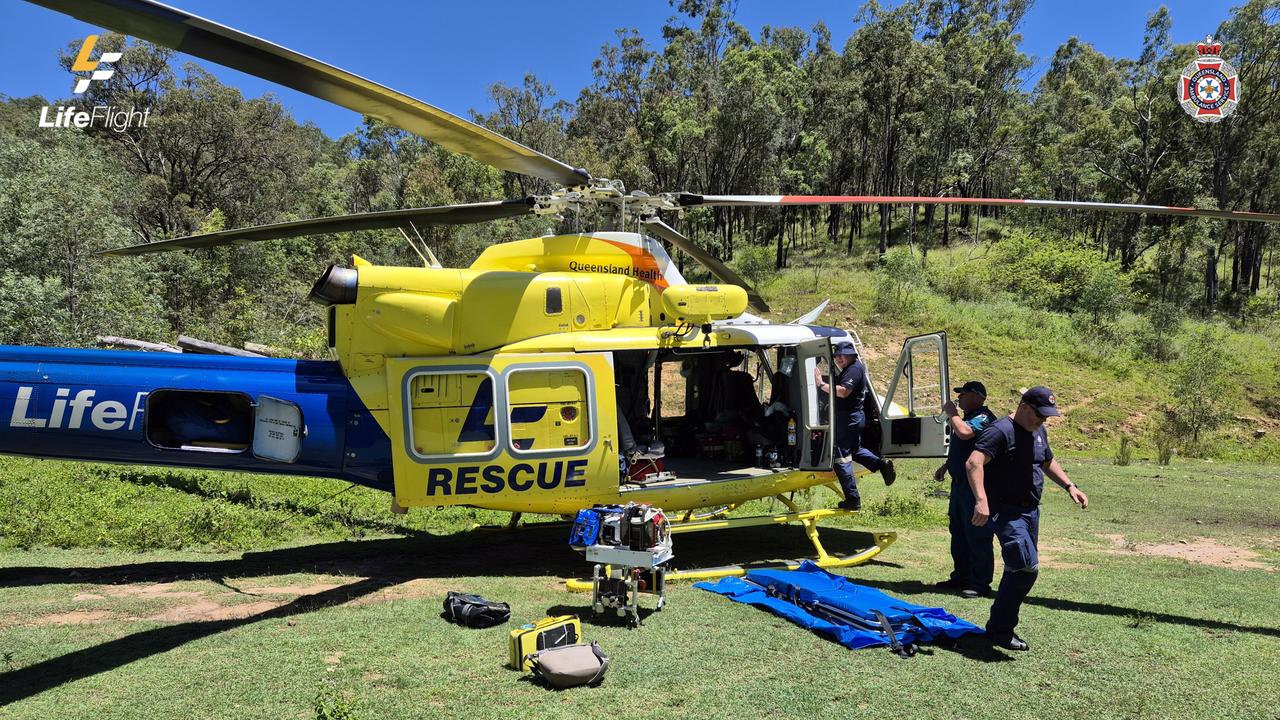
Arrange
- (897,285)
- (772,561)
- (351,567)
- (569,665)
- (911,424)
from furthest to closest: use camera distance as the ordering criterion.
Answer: (897,285) < (911,424) < (772,561) < (351,567) < (569,665)

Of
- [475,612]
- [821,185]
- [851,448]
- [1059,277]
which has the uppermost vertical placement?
[821,185]

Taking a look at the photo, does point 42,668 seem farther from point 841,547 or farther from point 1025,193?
point 1025,193

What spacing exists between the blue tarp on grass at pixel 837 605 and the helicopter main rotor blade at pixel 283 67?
4110mm

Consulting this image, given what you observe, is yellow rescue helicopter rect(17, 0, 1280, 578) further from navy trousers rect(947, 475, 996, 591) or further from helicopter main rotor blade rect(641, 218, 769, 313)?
navy trousers rect(947, 475, 996, 591)

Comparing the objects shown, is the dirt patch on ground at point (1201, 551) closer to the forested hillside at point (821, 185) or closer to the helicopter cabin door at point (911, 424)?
the helicopter cabin door at point (911, 424)

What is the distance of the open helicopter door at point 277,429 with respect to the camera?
707 centimetres

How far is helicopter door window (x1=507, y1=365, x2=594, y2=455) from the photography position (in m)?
7.27

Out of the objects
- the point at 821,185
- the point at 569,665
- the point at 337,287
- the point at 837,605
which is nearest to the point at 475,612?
the point at 569,665

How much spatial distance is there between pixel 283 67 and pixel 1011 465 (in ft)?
17.6

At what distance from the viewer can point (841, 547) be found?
29.1ft

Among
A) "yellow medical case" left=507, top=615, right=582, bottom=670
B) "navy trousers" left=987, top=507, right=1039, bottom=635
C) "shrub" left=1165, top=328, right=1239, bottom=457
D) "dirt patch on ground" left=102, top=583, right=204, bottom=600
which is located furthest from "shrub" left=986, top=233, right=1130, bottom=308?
"dirt patch on ground" left=102, top=583, right=204, bottom=600

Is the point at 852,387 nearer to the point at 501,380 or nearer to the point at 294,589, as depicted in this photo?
the point at 501,380

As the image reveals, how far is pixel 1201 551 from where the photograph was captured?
876 cm

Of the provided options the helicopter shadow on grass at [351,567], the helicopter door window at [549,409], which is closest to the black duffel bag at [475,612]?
the helicopter shadow on grass at [351,567]
